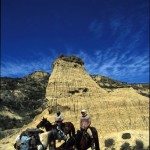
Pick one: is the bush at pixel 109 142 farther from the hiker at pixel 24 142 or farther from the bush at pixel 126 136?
the hiker at pixel 24 142

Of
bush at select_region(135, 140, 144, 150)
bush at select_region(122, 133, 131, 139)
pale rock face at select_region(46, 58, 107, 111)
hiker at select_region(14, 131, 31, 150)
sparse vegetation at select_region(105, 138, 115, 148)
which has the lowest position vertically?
bush at select_region(135, 140, 144, 150)

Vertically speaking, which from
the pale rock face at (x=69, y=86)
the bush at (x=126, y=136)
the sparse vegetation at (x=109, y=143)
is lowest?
the sparse vegetation at (x=109, y=143)

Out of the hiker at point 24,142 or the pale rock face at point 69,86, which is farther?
the pale rock face at point 69,86

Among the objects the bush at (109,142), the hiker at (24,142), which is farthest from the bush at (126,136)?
the hiker at (24,142)

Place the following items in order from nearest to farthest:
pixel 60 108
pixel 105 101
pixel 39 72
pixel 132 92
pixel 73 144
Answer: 1. pixel 73 144
2. pixel 60 108
3. pixel 105 101
4. pixel 132 92
5. pixel 39 72

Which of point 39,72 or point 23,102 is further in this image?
point 39,72

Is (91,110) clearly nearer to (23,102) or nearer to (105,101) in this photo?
(105,101)

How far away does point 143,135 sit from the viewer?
41594 mm

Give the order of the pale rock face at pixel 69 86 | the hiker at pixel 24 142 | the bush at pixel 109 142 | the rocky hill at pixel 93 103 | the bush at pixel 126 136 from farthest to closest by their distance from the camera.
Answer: the pale rock face at pixel 69 86
the rocky hill at pixel 93 103
the bush at pixel 126 136
the bush at pixel 109 142
the hiker at pixel 24 142

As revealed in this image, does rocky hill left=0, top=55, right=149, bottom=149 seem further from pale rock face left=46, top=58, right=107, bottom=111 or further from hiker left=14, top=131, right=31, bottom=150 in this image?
hiker left=14, top=131, right=31, bottom=150

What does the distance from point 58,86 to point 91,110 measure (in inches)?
204

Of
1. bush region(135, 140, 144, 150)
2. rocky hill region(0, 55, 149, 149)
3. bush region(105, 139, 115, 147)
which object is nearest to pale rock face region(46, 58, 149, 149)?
rocky hill region(0, 55, 149, 149)

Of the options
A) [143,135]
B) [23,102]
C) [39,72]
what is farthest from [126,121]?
[39,72]

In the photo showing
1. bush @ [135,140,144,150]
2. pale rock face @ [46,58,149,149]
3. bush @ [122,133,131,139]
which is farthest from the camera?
pale rock face @ [46,58,149,149]
